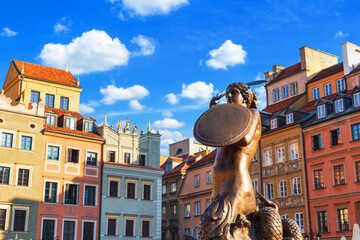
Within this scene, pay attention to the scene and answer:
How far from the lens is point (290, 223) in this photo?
20.1ft

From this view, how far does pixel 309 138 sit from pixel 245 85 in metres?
33.0

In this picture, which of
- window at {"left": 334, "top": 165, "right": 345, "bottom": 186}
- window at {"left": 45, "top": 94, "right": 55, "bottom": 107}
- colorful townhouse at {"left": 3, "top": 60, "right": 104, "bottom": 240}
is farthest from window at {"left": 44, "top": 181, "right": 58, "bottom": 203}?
window at {"left": 334, "top": 165, "right": 345, "bottom": 186}

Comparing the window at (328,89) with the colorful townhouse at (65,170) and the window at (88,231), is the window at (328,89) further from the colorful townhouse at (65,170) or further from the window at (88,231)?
the window at (88,231)

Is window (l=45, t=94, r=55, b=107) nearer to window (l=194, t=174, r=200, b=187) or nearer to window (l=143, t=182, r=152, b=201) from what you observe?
window (l=143, t=182, r=152, b=201)

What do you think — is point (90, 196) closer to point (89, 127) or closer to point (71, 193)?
point (71, 193)

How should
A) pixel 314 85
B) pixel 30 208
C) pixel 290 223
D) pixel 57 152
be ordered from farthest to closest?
1. pixel 314 85
2. pixel 57 152
3. pixel 30 208
4. pixel 290 223

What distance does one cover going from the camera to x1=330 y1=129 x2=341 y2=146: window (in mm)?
36000

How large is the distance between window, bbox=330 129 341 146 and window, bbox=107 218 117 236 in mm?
18481

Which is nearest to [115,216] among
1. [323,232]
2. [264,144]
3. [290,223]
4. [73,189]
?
[73,189]

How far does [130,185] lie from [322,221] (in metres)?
16.2

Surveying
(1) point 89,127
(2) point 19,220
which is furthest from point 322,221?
(2) point 19,220

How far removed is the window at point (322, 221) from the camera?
3522cm

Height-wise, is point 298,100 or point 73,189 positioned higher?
point 298,100

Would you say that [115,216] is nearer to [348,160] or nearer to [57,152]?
[57,152]
